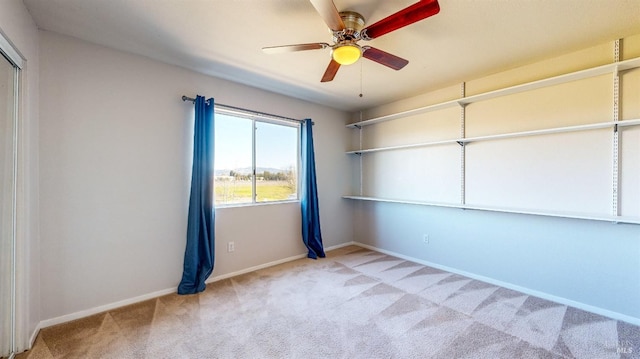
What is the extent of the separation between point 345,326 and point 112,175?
2.49 m

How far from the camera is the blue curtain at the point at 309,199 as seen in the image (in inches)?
152

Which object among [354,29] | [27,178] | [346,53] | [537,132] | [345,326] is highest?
[354,29]

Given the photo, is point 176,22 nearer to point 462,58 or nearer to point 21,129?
point 21,129

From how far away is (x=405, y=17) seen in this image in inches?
59.4

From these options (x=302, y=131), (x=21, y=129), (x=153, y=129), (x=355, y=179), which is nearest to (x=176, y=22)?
(x=153, y=129)

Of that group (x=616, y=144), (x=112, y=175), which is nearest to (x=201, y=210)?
(x=112, y=175)

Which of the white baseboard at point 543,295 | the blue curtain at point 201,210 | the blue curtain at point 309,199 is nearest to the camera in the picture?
the white baseboard at point 543,295

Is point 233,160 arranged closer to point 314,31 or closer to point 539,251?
point 314,31

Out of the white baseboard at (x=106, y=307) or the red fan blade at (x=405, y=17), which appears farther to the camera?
the white baseboard at (x=106, y=307)

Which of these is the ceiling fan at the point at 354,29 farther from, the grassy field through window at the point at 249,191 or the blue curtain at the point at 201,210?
the grassy field through window at the point at 249,191

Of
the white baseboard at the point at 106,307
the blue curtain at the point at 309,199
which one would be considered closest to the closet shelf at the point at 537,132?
the blue curtain at the point at 309,199

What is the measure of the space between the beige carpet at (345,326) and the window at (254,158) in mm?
1156

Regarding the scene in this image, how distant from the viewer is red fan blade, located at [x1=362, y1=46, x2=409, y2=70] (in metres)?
1.94

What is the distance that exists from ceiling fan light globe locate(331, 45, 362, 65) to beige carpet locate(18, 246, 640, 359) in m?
2.09
